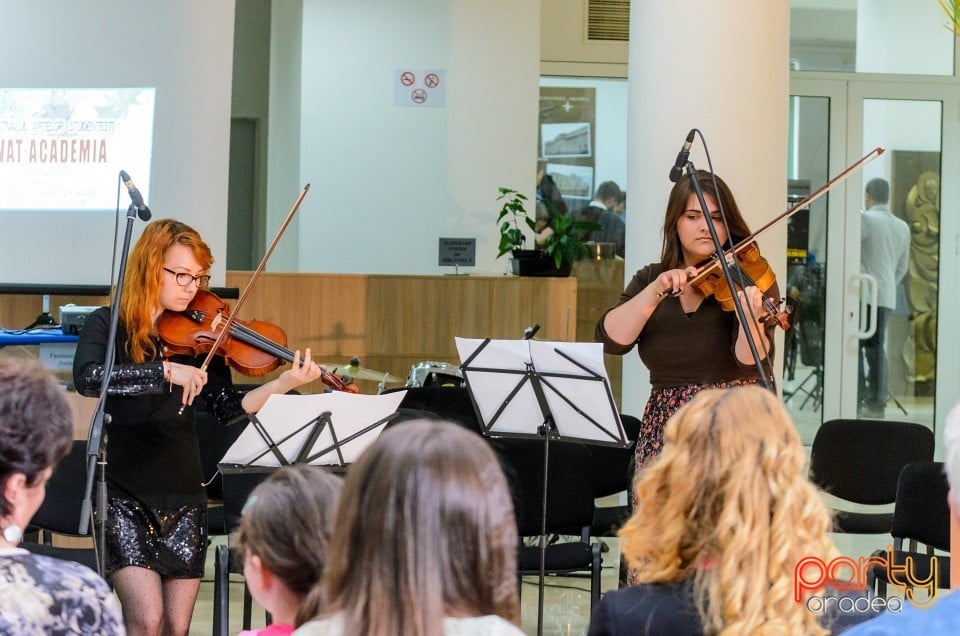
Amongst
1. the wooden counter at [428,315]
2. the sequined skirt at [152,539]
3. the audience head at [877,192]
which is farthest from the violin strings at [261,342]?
the audience head at [877,192]

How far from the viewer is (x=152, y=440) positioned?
3092 mm

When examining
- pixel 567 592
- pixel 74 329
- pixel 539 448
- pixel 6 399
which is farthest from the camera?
pixel 74 329

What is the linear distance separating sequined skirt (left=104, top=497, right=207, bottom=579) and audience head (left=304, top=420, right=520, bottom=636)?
1.79 meters

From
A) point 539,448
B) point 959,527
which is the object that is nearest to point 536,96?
point 539,448

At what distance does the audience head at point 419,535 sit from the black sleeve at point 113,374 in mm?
1760

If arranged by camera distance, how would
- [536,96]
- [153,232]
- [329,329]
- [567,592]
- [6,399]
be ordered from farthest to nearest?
[536,96], [329,329], [567,592], [153,232], [6,399]

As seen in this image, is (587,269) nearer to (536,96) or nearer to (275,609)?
(536,96)

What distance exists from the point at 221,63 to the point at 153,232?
123 inches

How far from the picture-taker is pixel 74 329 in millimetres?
5344

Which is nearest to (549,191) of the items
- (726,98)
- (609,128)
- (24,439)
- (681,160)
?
(609,128)

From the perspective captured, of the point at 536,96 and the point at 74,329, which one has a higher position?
the point at 536,96

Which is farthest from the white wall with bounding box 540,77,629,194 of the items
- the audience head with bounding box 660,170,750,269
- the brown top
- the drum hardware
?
the brown top

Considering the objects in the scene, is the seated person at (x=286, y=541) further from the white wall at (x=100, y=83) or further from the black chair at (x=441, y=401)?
the white wall at (x=100, y=83)

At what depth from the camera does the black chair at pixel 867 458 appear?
14.1 feet
